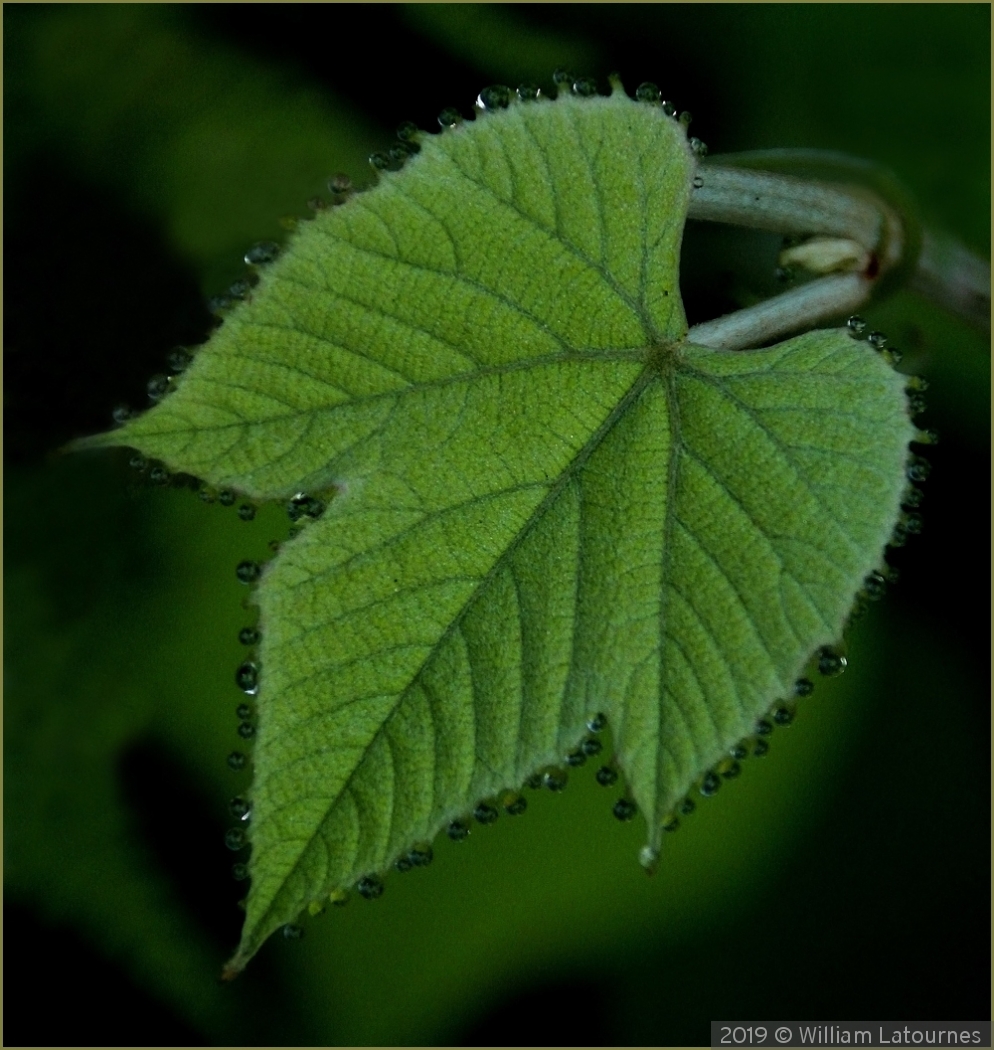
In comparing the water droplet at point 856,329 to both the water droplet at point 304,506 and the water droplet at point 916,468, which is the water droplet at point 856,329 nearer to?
the water droplet at point 916,468

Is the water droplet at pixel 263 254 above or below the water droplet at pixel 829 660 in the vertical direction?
above

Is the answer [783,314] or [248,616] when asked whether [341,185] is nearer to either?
[783,314]

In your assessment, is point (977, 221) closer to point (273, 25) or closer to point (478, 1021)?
point (273, 25)

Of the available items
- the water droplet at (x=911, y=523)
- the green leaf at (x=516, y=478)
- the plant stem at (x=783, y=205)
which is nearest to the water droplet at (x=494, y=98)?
the green leaf at (x=516, y=478)

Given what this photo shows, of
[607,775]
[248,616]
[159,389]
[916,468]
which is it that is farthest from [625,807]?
[248,616]

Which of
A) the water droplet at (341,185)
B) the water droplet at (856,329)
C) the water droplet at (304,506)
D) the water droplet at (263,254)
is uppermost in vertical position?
the water droplet at (341,185)

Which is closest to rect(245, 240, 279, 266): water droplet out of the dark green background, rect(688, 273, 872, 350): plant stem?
rect(688, 273, 872, 350): plant stem

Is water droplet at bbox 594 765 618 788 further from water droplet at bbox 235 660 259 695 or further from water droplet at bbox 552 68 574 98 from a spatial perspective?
water droplet at bbox 552 68 574 98
